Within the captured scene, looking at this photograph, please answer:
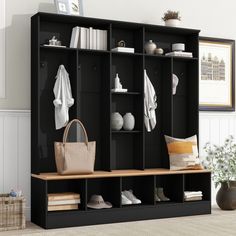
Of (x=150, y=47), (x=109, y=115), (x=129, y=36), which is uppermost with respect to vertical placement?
(x=129, y=36)

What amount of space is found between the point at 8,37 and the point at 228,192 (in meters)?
2.89

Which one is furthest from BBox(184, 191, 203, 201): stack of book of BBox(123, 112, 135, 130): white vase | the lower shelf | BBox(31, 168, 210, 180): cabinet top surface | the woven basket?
the woven basket

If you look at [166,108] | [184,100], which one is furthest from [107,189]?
[184,100]

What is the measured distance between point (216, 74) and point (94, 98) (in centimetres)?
169

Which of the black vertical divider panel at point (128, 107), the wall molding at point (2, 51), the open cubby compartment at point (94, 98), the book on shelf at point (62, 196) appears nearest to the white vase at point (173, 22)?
the black vertical divider panel at point (128, 107)

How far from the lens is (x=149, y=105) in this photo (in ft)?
18.1

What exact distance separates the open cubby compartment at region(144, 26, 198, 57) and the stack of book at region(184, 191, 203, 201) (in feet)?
4.97

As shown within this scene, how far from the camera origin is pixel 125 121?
5.40m

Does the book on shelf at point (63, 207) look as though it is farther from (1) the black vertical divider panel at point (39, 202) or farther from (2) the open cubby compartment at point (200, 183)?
(2) the open cubby compartment at point (200, 183)

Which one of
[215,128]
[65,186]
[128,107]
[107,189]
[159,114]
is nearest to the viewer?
[65,186]

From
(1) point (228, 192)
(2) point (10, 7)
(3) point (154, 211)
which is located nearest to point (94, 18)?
(2) point (10, 7)

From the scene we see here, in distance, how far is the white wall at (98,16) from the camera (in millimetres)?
5082

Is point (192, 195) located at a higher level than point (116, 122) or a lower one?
lower

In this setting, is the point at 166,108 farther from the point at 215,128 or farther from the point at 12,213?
the point at 12,213
